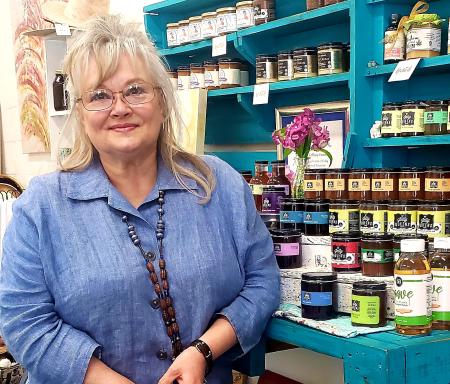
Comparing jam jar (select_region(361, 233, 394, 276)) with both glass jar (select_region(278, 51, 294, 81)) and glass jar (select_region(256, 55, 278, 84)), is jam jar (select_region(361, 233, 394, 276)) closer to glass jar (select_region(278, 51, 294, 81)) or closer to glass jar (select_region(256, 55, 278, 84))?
glass jar (select_region(278, 51, 294, 81))

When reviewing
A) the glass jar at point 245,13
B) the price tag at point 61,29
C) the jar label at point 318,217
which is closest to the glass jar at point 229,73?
the glass jar at point 245,13

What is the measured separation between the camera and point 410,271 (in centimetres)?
156

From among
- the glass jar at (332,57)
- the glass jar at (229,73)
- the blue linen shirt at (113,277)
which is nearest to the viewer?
the blue linen shirt at (113,277)

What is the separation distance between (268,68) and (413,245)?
143cm

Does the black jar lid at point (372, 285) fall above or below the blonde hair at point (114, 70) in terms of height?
below

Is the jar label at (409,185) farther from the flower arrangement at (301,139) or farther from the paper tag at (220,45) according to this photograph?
the paper tag at (220,45)

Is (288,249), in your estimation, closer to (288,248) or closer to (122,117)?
(288,248)

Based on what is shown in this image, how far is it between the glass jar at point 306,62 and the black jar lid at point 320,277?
42.0 inches

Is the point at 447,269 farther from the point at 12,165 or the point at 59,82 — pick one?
the point at 12,165

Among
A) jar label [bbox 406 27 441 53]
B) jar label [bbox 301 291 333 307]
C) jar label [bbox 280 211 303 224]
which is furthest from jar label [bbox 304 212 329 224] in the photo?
jar label [bbox 406 27 441 53]

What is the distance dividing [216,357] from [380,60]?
1193mm

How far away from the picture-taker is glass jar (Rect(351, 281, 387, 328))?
64.9 inches

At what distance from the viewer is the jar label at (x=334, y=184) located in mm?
2061

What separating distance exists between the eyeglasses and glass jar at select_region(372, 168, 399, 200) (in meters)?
0.68
